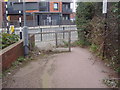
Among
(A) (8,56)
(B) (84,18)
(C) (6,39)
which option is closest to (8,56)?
(A) (8,56)

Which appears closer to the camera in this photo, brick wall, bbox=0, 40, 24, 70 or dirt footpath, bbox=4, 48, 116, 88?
dirt footpath, bbox=4, 48, 116, 88

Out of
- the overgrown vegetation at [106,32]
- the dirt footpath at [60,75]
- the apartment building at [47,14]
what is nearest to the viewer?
the dirt footpath at [60,75]

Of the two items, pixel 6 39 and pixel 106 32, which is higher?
pixel 106 32

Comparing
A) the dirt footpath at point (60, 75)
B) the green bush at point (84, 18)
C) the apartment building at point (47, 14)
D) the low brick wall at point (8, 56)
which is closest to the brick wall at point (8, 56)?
the low brick wall at point (8, 56)

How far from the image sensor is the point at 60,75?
4141mm

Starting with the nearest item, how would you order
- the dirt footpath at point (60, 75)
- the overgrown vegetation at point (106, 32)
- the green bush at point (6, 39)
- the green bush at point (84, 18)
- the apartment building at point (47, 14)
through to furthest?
the dirt footpath at point (60, 75)
the overgrown vegetation at point (106, 32)
the green bush at point (6, 39)
the green bush at point (84, 18)
the apartment building at point (47, 14)

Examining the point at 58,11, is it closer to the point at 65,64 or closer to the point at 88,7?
the point at 88,7

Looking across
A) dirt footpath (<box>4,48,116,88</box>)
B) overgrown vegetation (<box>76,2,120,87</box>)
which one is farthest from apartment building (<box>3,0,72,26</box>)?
dirt footpath (<box>4,48,116,88</box>)

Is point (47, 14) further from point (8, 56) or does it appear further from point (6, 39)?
A: point (8, 56)

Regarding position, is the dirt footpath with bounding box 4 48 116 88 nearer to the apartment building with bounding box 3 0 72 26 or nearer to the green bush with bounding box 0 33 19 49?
the green bush with bounding box 0 33 19 49

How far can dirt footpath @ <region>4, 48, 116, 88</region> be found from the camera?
358 centimetres

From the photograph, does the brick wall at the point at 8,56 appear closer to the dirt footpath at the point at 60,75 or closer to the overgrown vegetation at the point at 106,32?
the dirt footpath at the point at 60,75

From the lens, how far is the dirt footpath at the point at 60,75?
3580mm

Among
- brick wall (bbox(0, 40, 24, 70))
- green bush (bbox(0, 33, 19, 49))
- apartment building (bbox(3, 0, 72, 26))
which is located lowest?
brick wall (bbox(0, 40, 24, 70))
